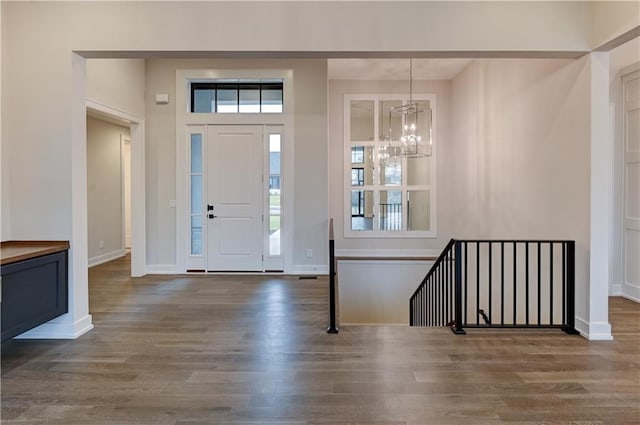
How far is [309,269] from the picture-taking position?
19.4 ft

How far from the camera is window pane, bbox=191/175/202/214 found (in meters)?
5.98

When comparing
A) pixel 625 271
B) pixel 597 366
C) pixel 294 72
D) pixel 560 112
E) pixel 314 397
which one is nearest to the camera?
pixel 314 397

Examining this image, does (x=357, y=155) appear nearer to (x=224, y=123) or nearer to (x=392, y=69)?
(x=392, y=69)

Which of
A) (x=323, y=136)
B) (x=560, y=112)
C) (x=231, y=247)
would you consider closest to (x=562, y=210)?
(x=560, y=112)

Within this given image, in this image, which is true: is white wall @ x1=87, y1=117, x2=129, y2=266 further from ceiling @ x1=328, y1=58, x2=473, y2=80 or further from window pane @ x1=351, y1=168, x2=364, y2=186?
window pane @ x1=351, y1=168, x2=364, y2=186

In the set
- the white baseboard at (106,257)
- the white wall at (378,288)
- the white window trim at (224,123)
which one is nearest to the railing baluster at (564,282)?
the white wall at (378,288)

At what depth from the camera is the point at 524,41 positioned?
3275 millimetres

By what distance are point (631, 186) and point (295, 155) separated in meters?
4.26

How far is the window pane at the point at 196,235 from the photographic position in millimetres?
6000

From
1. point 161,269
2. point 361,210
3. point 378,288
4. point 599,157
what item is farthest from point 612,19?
point 161,269

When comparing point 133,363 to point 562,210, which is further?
point 562,210

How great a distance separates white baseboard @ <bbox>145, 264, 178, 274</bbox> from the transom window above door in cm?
240

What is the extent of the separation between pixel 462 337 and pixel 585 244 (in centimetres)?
132

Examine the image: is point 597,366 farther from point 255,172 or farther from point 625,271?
point 255,172
